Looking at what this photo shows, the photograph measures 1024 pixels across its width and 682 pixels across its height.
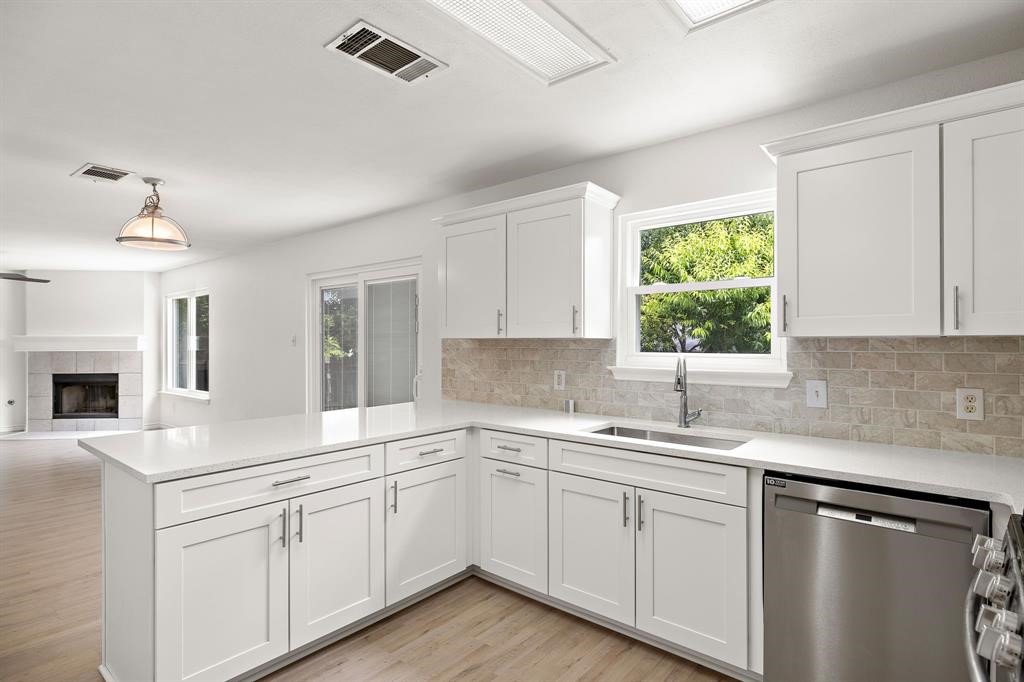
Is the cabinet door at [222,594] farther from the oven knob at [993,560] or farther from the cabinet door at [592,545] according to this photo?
the oven knob at [993,560]

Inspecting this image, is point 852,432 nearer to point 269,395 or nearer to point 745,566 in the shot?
point 745,566

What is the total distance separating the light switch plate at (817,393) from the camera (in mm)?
2570

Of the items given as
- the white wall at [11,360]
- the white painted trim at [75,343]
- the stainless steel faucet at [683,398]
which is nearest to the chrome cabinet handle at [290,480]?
the stainless steel faucet at [683,398]

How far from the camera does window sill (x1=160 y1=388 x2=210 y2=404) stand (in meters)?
7.56

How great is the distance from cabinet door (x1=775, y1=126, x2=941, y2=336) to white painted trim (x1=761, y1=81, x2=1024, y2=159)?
0.03 meters

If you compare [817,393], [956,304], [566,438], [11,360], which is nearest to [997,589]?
[956,304]

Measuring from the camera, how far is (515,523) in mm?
2877

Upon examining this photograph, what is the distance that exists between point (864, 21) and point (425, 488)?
2.64 m

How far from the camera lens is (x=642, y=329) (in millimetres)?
3309

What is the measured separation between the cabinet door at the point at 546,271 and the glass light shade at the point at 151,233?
2.15 meters

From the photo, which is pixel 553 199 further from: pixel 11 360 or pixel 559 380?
pixel 11 360

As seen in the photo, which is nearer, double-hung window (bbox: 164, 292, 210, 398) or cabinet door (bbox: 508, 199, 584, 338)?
cabinet door (bbox: 508, 199, 584, 338)

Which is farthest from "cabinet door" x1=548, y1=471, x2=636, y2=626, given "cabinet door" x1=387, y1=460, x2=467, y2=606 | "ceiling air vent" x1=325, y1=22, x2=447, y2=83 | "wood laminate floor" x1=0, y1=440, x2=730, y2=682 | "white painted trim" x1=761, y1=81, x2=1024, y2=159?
"ceiling air vent" x1=325, y1=22, x2=447, y2=83

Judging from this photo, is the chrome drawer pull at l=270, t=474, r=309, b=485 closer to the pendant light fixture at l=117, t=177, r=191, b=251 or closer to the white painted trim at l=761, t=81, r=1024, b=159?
the pendant light fixture at l=117, t=177, r=191, b=251
